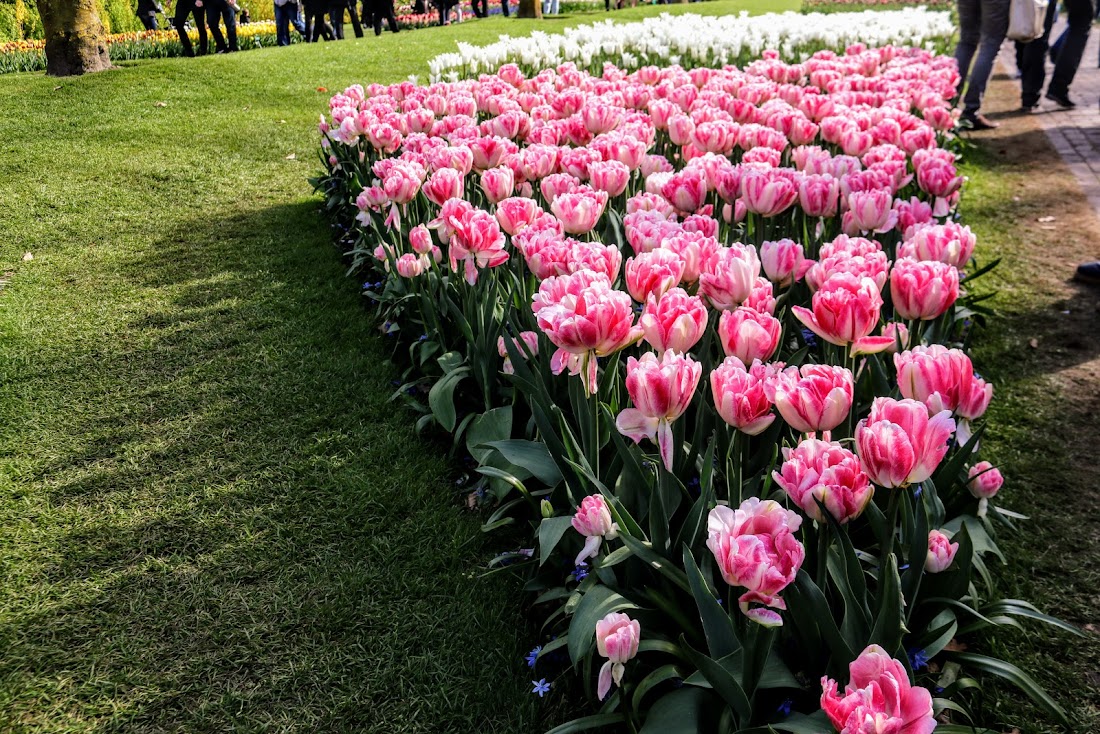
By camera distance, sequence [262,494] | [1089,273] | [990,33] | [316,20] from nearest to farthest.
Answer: [262,494] → [1089,273] → [990,33] → [316,20]

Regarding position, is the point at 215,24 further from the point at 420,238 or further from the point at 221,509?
the point at 221,509

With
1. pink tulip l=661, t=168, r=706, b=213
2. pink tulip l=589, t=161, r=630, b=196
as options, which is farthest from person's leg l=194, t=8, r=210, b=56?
pink tulip l=661, t=168, r=706, b=213

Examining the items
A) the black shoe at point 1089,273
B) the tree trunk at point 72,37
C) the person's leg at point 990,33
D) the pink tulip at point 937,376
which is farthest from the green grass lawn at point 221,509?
the person's leg at point 990,33

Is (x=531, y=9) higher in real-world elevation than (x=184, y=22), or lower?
higher

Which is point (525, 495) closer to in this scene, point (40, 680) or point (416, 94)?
point (40, 680)

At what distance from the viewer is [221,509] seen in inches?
110

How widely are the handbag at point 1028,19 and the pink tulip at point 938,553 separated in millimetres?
6979

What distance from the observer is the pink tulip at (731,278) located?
2.07 meters

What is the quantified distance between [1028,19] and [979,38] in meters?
0.80

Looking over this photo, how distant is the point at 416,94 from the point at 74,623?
374cm

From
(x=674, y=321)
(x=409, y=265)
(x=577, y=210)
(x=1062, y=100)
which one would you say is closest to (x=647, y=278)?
(x=674, y=321)

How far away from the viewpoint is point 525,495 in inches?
94.0

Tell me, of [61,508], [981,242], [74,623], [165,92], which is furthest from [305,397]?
[165,92]

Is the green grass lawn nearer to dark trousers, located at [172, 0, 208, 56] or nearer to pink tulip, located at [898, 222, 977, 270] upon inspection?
pink tulip, located at [898, 222, 977, 270]
